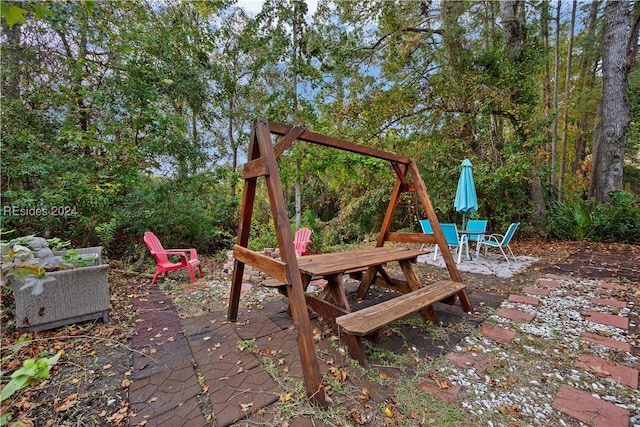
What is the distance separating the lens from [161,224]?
5.17 m

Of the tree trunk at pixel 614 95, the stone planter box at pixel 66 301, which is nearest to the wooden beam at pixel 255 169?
the stone planter box at pixel 66 301

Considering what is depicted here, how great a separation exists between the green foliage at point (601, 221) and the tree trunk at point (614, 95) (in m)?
0.44

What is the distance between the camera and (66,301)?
2436mm

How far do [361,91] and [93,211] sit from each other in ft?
21.3

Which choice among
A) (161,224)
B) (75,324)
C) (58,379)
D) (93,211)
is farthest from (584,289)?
(93,211)

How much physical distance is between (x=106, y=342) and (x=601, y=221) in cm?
920

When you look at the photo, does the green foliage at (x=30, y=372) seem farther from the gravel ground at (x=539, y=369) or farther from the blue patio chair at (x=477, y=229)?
the blue patio chair at (x=477, y=229)

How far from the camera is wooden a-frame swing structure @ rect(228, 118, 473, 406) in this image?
170 cm

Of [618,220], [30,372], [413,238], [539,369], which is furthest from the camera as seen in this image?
[618,220]

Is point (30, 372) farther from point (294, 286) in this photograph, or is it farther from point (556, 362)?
point (556, 362)

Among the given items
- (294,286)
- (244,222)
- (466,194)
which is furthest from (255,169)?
(466,194)

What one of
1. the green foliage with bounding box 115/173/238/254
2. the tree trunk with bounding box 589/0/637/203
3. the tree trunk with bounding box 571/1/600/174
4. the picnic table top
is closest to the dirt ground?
the green foliage with bounding box 115/173/238/254

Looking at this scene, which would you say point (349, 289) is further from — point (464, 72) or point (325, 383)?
point (464, 72)

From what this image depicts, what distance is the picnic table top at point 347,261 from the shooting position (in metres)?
2.25
